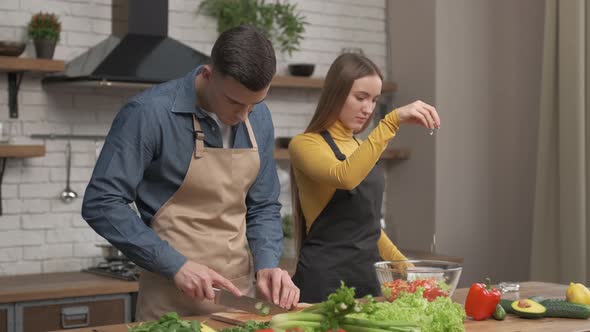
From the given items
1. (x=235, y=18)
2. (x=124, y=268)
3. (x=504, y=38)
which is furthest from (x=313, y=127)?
(x=504, y=38)

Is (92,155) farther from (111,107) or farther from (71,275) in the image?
(71,275)

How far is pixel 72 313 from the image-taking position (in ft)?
13.8

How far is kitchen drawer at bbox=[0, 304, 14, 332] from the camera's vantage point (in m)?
4.05

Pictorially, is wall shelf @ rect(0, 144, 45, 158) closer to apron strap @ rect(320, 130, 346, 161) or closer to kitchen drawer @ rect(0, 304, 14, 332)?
kitchen drawer @ rect(0, 304, 14, 332)

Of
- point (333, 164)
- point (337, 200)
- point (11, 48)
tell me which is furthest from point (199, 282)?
point (11, 48)

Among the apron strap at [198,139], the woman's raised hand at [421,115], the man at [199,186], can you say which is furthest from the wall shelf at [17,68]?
the woman's raised hand at [421,115]

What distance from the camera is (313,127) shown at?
3.54m

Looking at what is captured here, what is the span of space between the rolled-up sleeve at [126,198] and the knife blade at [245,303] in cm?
14

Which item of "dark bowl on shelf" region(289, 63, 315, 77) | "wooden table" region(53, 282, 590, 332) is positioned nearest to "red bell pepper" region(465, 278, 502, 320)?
"wooden table" region(53, 282, 590, 332)

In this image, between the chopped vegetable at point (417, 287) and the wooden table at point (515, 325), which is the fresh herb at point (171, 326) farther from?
the chopped vegetable at point (417, 287)

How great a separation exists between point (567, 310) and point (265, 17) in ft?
9.96

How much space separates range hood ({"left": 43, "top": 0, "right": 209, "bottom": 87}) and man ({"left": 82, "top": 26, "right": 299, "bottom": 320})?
1718 millimetres

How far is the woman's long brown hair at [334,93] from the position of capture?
3.49 meters

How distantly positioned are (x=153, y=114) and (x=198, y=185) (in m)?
0.26
